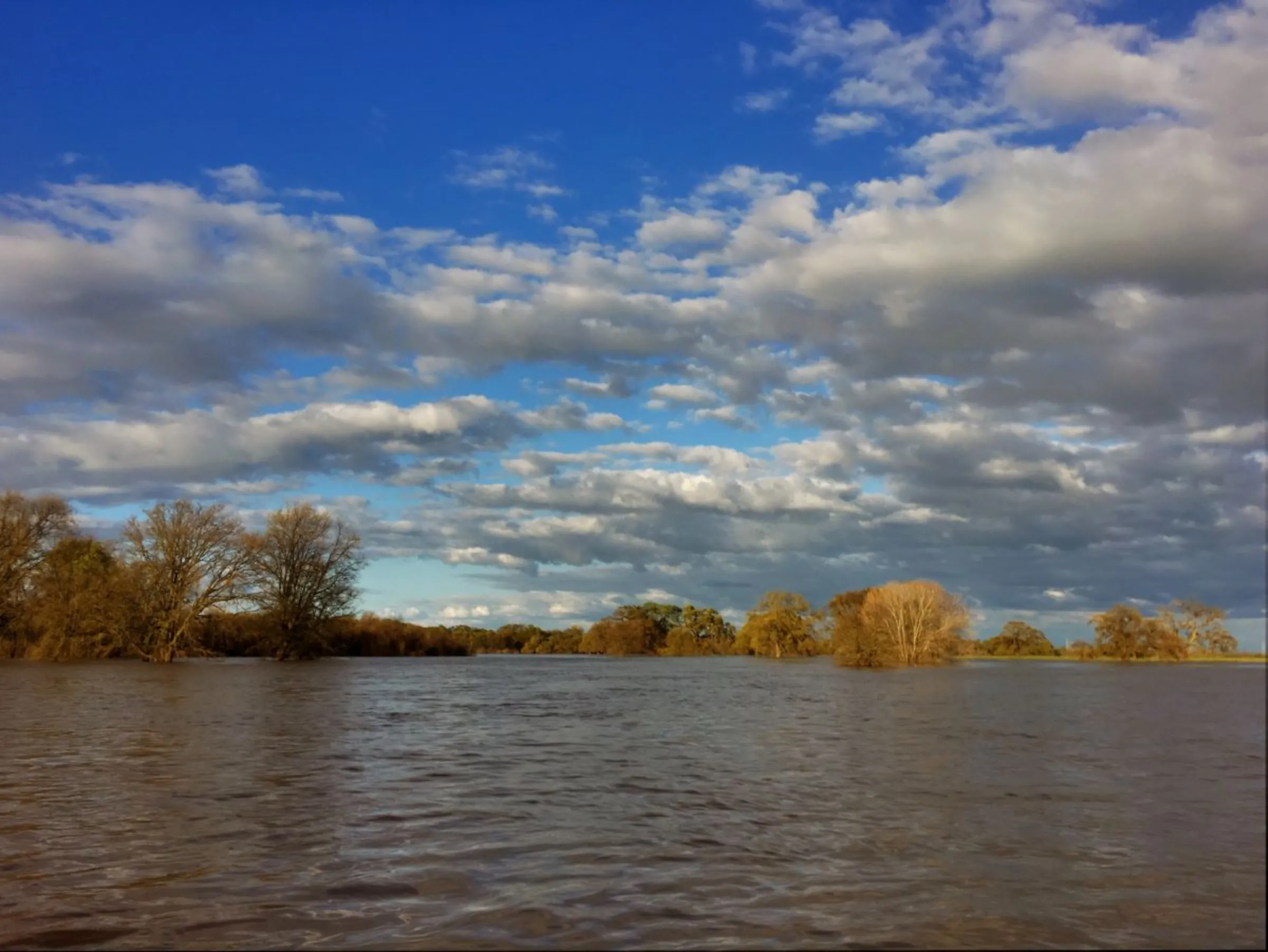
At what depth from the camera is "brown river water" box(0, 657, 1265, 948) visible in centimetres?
822

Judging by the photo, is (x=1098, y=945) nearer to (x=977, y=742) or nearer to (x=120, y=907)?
(x=120, y=907)

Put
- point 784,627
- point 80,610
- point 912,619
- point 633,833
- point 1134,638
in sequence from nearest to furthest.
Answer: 1. point 633,833
2. point 1134,638
3. point 80,610
4. point 912,619
5. point 784,627

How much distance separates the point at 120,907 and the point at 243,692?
36362 mm

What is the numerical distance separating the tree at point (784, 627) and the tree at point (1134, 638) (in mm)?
109610

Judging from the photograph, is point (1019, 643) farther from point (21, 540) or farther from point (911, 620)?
point (21, 540)

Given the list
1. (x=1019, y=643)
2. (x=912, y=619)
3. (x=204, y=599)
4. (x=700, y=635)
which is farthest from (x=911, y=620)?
(x=700, y=635)

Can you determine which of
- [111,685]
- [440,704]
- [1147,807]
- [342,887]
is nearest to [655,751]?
[1147,807]

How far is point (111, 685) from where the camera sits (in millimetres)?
45469

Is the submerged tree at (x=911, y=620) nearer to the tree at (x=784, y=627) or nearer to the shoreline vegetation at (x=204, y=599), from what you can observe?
the shoreline vegetation at (x=204, y=599)

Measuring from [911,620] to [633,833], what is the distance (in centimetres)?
7510

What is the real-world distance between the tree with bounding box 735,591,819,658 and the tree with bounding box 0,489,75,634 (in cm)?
9421

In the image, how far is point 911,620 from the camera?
270ft

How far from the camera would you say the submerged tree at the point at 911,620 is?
80.6 meters

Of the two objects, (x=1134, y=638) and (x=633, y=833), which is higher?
(x=1134, y=638)
